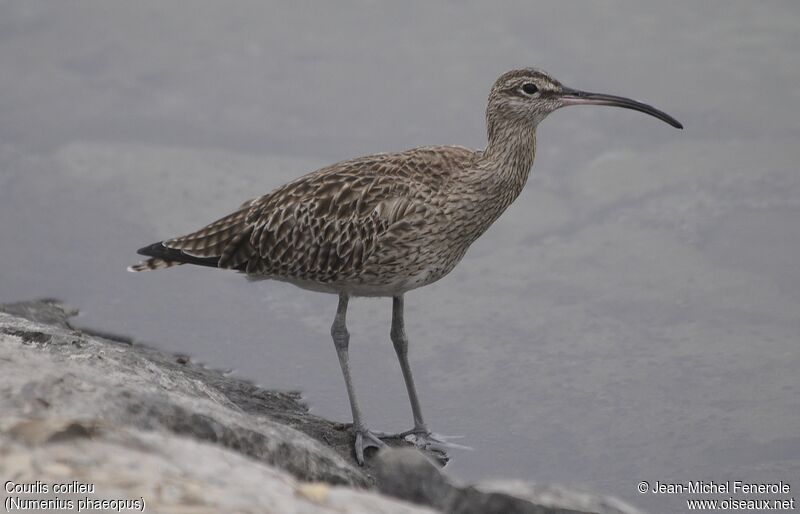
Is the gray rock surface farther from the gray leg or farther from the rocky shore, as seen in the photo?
the gray leg

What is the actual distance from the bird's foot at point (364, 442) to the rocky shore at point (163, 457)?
1268mm

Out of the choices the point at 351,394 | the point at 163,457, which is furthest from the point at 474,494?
the point at 351,394

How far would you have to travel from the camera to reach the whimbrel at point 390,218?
979 centimetres

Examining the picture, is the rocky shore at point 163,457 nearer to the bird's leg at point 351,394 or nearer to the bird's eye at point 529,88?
the bird's leg at point 351,394

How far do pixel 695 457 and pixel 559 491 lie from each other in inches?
148

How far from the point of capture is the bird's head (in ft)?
33.1

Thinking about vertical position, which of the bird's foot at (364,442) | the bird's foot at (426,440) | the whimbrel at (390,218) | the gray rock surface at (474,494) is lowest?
the bird's foot at (426,440)

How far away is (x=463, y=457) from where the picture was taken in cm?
1028

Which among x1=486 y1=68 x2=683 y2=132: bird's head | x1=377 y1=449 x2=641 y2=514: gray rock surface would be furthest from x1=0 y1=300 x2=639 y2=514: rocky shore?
x1=486 y1=68 x2=683 y2=132: bird's head

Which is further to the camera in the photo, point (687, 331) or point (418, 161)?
point (687, 331)

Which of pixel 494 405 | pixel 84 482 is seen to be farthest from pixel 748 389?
pixel 84 482

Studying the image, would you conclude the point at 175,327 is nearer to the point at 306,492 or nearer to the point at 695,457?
the point at 695,457

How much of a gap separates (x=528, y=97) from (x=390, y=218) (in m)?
1.37

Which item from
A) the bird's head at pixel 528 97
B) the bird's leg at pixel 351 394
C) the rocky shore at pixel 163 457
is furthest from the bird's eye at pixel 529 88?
the rocky shore at pixel 163 457
